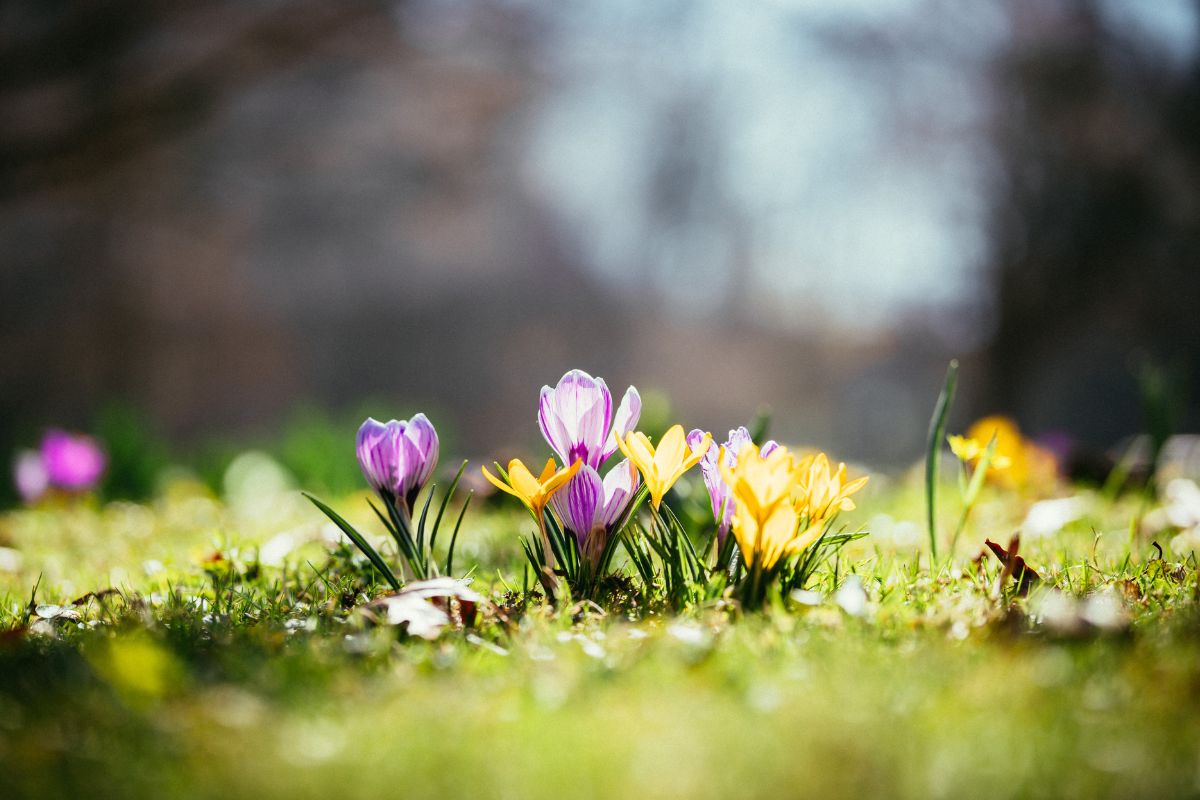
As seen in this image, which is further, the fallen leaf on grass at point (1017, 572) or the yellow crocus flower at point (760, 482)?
the fallen leaf on grass at point (1017, 572)

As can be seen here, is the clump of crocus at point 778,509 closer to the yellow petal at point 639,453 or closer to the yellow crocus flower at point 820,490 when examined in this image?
the yellow crocus flower at point 820,490

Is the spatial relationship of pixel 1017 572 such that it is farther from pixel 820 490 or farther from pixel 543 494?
pixel 543 494

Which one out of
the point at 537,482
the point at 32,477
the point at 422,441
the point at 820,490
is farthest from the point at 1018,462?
the point at 32,477

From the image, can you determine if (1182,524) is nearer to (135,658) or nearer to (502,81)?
(135,658)

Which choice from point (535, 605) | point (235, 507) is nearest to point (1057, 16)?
point (235, 507)

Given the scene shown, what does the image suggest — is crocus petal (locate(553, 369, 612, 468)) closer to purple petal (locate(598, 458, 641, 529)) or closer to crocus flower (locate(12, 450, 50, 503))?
purple petal (locate(598, 458, 641, 529))

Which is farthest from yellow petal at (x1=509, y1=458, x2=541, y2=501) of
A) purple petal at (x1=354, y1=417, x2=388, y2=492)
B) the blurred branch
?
the blurred branch

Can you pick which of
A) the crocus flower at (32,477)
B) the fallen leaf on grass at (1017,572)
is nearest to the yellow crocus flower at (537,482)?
the fallen leaf on grass at (1017,572)
